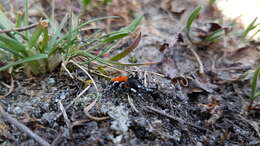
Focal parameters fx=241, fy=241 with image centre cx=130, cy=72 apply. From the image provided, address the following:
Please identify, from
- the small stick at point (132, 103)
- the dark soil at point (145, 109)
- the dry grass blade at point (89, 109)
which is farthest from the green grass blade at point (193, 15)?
the dry grass blade at point (89, 109)

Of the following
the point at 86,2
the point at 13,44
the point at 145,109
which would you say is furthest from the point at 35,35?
the point at 86,2

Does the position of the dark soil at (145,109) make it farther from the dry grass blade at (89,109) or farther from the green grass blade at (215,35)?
the green grass blade at (215,35)

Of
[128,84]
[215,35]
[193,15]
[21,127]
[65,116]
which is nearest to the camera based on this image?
[21,127]

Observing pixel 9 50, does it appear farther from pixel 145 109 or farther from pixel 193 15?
pixel 193 15

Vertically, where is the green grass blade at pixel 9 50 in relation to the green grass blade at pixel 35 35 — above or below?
below

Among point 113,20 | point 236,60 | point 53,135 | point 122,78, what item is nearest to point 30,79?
point 53,135

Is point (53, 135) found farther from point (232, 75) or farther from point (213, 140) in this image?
point (232, 75)
